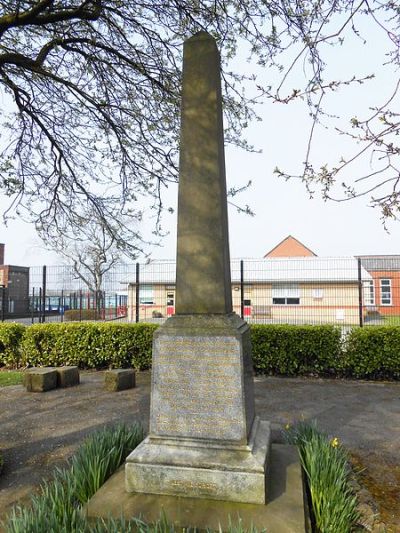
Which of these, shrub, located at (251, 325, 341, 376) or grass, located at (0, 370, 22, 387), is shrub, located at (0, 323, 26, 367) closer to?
grass, located at (0, 370, 22, 387)

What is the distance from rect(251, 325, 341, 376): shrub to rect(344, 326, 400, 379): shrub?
11.2 inches

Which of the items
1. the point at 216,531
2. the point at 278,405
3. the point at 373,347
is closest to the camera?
the point at 216,531

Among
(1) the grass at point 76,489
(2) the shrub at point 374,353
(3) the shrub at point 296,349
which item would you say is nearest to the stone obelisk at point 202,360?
(1) the grass at point 76,489

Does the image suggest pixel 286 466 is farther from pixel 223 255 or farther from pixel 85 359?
pixel 85 359

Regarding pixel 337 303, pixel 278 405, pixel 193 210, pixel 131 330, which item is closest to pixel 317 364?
pixel 278 405

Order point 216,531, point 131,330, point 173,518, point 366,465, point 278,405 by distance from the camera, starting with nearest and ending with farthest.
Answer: point 216,531, point 173,518, point 366,465, point 278,405, point 131,330

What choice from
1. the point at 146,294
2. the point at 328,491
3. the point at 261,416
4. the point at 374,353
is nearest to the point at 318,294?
the point at 146,294

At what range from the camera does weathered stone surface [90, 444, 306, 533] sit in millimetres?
2422

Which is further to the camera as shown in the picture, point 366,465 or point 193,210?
point 366,465

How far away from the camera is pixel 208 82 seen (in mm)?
3434

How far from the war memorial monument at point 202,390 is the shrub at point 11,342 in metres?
7.91

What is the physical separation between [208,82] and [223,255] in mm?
1581

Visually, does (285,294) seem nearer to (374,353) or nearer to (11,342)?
(374,353)

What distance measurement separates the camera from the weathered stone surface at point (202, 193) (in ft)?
10.6
